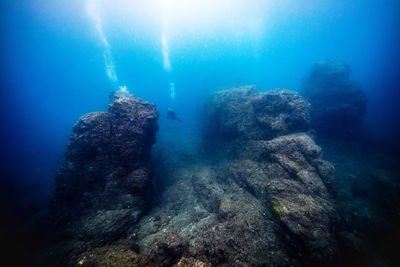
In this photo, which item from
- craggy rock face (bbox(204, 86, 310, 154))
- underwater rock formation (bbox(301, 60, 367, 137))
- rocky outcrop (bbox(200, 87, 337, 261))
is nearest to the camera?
rocky outcrop (bbox(200, 87, 337, 261))

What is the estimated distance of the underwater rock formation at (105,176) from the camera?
22.1 ft

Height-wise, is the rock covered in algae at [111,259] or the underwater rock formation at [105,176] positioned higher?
the underwater rock formation at [105,176]

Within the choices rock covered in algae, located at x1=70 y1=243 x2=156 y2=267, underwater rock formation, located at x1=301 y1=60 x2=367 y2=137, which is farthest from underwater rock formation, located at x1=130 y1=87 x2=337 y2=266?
underwater rock formation, located at x1=301 y1=60 x2=367 y2=137

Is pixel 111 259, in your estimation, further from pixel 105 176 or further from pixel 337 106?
pixel 337 106

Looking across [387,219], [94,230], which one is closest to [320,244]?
[387,219]

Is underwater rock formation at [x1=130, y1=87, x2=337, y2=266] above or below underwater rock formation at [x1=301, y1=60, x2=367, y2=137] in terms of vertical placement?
below

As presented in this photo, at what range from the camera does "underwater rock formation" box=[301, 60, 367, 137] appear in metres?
16.9

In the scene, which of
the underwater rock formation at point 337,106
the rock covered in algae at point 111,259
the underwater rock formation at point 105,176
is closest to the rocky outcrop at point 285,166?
the rock covered in algae at point 111,259

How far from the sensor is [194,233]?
20.3ft

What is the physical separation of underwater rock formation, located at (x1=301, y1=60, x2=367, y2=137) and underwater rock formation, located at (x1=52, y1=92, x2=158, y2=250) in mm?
19259

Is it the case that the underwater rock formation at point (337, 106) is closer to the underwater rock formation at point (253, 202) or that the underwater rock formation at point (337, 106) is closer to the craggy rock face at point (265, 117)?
the craggy rock face at point (265, 117)

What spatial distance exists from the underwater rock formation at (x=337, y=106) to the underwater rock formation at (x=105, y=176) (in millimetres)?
19259

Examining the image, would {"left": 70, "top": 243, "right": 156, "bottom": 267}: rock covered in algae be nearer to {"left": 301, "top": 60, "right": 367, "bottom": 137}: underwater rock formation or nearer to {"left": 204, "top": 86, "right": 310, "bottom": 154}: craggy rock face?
{"left": 204, "top": 86, "right": 310, "bottom": 154}: craggy rock face

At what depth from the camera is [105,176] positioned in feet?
26.6
